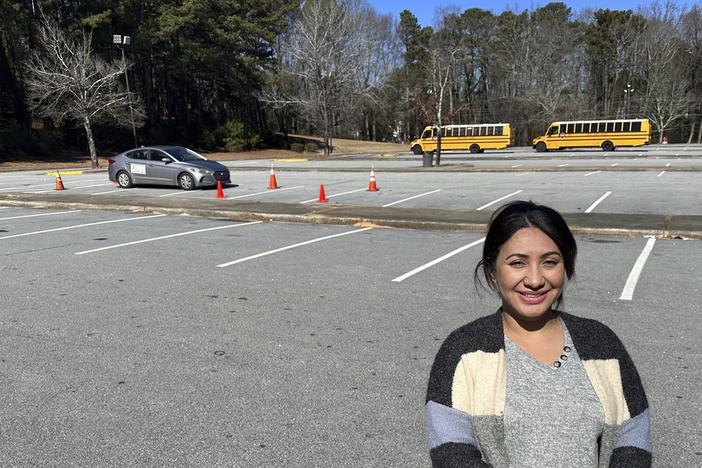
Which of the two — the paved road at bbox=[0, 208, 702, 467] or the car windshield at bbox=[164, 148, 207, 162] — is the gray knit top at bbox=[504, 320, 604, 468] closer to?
the paved road at bbox=[0, 208, 702, 467]

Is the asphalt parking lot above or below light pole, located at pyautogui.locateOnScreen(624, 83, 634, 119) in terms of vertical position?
below

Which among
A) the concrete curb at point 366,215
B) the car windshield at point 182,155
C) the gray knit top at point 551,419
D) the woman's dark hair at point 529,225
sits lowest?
the concrete curb at point 366,215

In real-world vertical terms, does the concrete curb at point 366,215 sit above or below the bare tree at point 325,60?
below

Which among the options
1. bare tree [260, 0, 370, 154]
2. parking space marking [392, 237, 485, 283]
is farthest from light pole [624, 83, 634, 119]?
parking space marking [392, 237, 485, 283]

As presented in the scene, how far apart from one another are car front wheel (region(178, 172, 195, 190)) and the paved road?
9.76 metres

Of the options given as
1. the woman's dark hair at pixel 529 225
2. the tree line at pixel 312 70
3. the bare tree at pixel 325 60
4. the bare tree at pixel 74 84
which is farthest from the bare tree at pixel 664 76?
the woman's dark hair at pixel 529 225

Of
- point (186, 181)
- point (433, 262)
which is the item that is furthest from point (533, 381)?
point (186, 181)

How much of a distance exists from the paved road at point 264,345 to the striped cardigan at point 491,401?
4.48 feet

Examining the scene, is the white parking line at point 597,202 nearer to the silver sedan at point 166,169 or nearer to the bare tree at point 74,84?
the silver sedan at point 166,169

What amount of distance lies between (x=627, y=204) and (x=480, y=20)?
6968 centimetres

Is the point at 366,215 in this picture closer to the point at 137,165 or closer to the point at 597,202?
the point at 597,202

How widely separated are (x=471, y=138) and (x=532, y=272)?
45.6m

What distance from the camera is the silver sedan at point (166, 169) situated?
18547 millimetres

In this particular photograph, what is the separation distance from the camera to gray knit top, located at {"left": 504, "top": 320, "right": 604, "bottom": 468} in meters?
1.67
